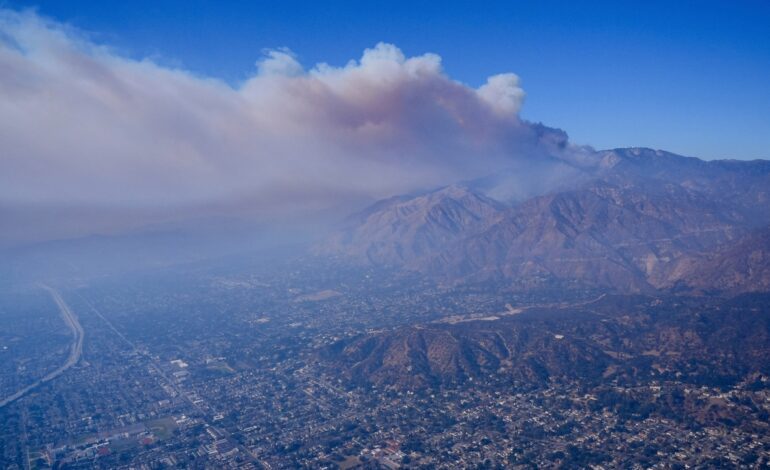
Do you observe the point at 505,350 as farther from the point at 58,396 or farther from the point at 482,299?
the point at 58,396

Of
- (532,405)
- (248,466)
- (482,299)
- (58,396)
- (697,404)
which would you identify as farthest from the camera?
(482,299)

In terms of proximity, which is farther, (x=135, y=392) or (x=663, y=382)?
(x=135, y=392)

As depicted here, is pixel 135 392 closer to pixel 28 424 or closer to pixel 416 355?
pixel 28 424

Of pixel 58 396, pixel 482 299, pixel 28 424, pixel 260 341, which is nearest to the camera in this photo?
pixel 28 424

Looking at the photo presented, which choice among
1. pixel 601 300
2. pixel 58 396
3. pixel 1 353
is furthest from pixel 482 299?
pixel 1 353

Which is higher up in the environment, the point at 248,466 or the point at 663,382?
the point at 663,382

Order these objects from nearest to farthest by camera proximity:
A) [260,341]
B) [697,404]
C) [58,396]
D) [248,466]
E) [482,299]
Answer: [248,466]
[697,404]
[58,396]
[260,341]
[482,299]

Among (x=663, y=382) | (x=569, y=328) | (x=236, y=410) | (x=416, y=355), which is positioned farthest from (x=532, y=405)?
(x=236, y=410)

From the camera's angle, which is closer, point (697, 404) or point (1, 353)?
point (697, 404)

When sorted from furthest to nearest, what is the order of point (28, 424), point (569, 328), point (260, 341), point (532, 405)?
point (260, 341)
point (569, 328)
point (28, 424)
point (532, 405)
